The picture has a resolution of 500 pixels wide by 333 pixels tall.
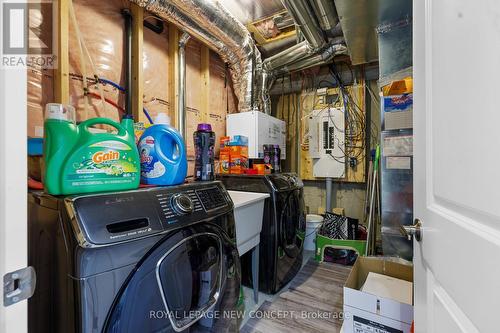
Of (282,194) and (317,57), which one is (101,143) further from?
(317,57)

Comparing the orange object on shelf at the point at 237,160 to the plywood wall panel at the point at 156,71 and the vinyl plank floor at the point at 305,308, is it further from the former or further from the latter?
the vinyl plank floor at the point at 305,308

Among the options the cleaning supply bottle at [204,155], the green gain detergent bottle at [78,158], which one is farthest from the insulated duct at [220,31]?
the green gain detergent bottle at [78,158]

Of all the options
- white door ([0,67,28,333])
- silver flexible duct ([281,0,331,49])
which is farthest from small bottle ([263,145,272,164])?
white door ([0,67,28,333])

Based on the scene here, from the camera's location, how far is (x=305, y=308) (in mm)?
1808

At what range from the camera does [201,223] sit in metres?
0.96

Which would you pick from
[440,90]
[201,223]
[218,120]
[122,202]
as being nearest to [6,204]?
[122,202]

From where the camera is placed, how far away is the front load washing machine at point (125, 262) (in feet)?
2.12

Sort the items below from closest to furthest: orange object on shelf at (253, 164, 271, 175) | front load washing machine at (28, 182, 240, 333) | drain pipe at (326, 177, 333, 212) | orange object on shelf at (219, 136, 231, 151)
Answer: front load washing machine at (28, 182, 240, 333), orange object on shelf at (253, 164, 271, 175), orange object on shelf at (219, 136, 231, 151), drain pipe at (326, 177, 333, 212)

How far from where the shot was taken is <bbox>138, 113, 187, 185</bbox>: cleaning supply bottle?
1033 mm

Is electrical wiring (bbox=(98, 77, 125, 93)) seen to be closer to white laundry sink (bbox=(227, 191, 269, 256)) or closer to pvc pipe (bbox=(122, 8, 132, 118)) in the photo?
pvc pipe (bbox=(122, 8, 132, 118))

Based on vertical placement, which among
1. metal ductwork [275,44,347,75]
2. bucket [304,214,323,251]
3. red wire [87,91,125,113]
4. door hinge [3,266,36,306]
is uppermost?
metal ductwork [275,44,347,75]

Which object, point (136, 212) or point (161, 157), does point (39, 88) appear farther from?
point (136, 212)

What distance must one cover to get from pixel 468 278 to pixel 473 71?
406 mm

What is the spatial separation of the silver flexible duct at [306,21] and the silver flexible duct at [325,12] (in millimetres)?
46
